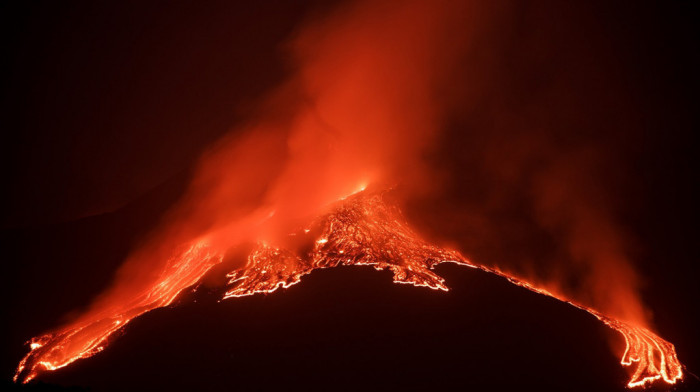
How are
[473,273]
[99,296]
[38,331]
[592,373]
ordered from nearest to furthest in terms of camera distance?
1. [592,373]
2. [38,331]
3. [473,273]
4. [99,296]

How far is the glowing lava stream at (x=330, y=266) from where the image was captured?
1008 cm

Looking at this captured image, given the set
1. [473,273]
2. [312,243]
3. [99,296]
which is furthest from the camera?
[312,243]

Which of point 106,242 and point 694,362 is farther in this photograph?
point 106,242

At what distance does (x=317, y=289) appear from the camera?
41.4 ft

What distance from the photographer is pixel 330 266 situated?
13898mm

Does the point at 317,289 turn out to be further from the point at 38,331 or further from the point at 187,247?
the point at 38,331

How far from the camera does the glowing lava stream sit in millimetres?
10078

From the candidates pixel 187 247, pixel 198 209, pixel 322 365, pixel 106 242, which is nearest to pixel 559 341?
pixel 322 365

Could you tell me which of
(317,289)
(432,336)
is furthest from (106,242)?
(432,336)

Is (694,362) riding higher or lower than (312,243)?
lower

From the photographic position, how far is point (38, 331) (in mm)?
12320

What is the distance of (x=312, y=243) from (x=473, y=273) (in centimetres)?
591

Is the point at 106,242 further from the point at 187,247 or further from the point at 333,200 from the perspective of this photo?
the point at 333,200

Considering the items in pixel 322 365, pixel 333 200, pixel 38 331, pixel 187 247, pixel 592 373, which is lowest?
pixel 592 373
